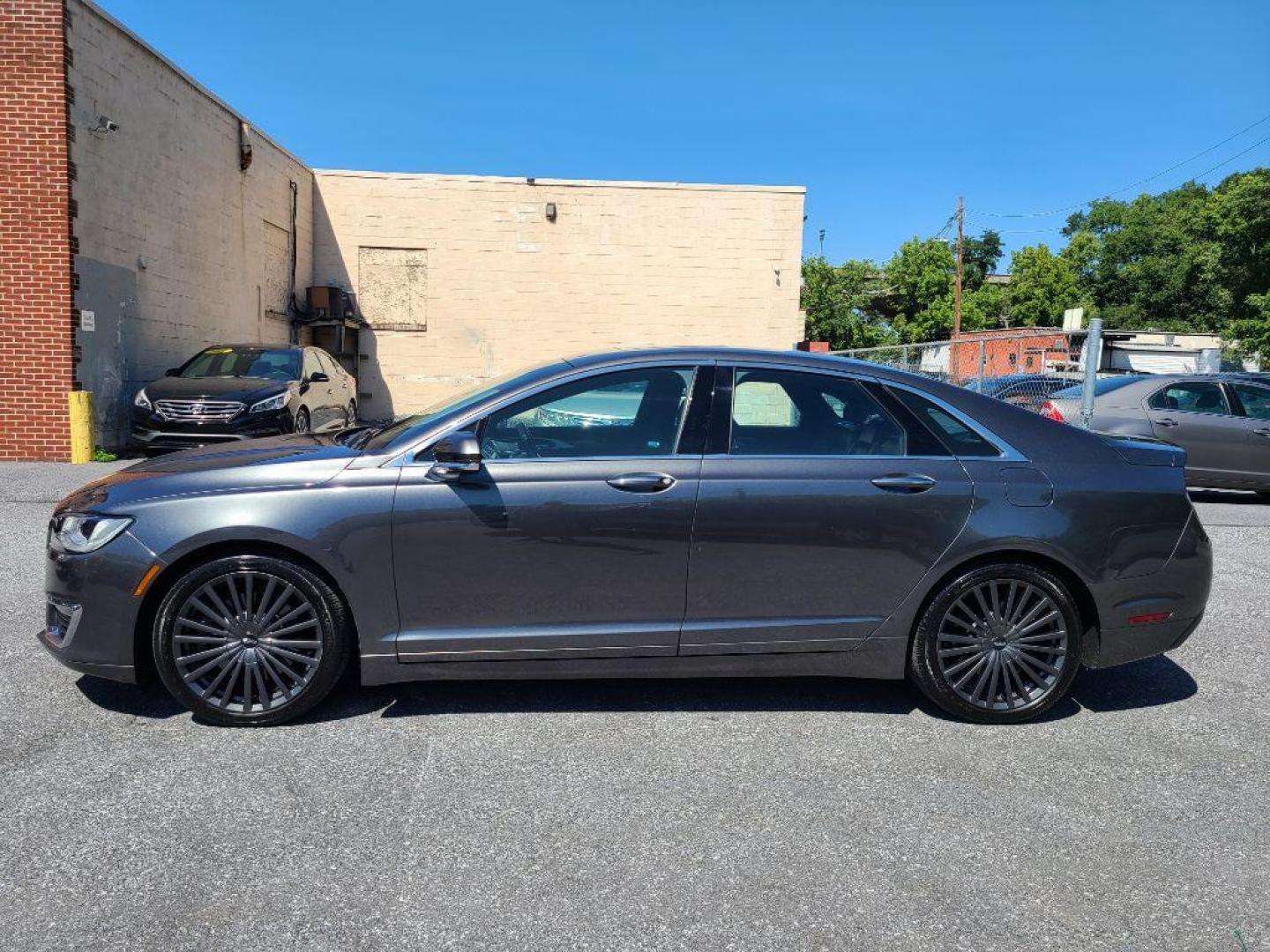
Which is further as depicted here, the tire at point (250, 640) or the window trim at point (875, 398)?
the window trim at point (875, 398)

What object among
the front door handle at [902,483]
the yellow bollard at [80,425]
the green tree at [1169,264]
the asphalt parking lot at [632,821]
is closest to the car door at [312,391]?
the yellow bollard at [80,425]

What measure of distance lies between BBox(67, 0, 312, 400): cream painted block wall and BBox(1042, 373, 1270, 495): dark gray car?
13009mm

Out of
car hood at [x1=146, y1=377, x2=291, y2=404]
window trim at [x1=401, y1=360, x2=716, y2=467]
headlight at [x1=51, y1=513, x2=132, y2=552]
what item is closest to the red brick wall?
car hood at [x1=146, y1=377, x2=291, y2=404]

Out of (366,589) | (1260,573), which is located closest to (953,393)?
(366,589)

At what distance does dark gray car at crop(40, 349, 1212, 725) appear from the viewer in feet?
12.4

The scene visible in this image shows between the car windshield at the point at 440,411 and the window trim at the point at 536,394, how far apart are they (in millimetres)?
79

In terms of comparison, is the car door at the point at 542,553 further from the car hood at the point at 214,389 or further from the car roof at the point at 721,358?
the car hood at the point at 214,389

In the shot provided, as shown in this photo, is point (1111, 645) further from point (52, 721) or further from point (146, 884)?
point (52, 721)

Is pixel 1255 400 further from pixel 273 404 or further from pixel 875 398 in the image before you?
pixel 273 404

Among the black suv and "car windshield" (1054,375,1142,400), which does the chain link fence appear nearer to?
"car windshield" (1054,375,1142,400)

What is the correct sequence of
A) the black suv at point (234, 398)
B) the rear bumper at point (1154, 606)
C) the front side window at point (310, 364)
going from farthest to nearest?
the front side window at point (310, 364) < the black suv at point (234, 398) < the rear bumper at point (1154, 606)

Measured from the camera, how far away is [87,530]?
380 centimetres

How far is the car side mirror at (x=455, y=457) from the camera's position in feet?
12.3

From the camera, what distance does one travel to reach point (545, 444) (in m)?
3.99
